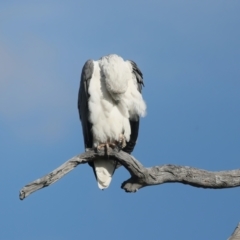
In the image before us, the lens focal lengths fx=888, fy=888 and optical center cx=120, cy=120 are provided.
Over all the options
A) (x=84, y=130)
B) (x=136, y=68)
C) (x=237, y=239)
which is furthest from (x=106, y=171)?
(x=237, y=239)

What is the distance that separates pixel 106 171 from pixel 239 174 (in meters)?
1.94

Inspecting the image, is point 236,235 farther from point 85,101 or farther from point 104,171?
point 85,101

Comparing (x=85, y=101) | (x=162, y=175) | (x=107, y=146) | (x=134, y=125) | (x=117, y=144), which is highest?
(x=85, y=101)

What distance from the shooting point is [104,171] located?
39.3 ft

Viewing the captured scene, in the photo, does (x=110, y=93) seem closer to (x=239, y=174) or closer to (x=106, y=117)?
(x=106, y=117)

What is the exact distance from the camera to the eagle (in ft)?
39.1

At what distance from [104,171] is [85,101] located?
3.24ft

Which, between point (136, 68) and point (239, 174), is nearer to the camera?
point (239, 174)

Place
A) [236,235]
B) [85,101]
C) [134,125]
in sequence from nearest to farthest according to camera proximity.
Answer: [236,235], [85,101], [134,125]

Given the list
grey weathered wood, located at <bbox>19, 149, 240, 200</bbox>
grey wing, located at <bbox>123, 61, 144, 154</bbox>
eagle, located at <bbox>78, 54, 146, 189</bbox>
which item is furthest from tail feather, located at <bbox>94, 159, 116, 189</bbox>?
grey weathered wood, located at <bbox>19, 149, 240, 200</bbox>

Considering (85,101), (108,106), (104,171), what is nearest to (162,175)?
(104,171)

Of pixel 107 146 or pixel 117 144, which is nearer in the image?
pixel 107 146

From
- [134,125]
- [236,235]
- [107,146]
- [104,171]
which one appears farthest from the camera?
[134,125]

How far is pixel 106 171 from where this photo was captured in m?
12.0
